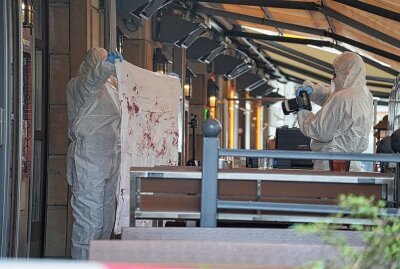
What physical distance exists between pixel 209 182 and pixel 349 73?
7.98ft

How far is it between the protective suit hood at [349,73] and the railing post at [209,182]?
2299mm

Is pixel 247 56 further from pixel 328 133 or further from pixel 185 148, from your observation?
pixel 328 133

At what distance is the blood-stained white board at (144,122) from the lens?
423cm

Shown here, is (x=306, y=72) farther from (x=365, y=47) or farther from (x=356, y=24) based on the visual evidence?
(x=356, y=24)

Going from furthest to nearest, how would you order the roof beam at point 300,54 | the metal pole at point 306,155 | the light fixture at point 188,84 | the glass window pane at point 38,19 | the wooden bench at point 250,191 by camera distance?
1. the roof beam at point 300,54
2. the light fixture at point 188,84
3. the glass window pane at point 38,19
4. the wooden bench at point 250,191
5. the metal pole at point 306,155

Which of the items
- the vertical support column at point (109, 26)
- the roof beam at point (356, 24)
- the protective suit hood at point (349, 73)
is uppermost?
the roof beam at point (356, 24)

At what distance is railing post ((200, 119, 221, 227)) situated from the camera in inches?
119

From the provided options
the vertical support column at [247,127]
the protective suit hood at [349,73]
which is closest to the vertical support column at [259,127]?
the vertical support column at [247,127]

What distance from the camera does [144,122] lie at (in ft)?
15.2

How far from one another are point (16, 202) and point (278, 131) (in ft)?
13.0

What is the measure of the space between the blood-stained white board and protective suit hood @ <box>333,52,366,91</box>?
0.99 metres

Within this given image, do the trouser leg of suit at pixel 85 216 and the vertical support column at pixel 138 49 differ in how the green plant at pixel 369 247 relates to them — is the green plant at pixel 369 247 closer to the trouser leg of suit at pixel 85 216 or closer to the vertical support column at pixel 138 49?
the trouser leg of suit at pixel 85 216

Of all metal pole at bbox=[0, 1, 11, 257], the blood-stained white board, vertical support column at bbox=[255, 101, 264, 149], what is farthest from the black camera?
vertical support column at bbox=[255, 101, 264, 149]

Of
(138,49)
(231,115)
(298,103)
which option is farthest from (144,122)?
(231,115)
